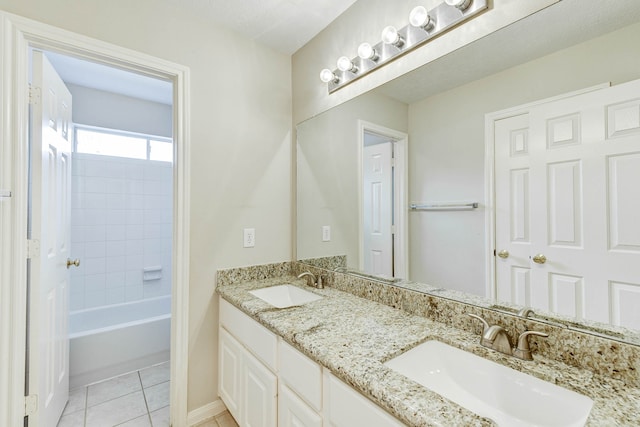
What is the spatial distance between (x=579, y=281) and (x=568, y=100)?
57cm

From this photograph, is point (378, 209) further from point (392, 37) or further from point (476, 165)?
point (392, 37)

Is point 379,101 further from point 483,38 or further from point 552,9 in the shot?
point 552,9

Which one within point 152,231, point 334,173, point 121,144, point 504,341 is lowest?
point 504,341

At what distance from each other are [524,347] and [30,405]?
2.13 meters

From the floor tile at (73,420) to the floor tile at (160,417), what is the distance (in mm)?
394

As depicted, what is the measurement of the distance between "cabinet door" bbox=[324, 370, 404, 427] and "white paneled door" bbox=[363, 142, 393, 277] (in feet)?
2.26

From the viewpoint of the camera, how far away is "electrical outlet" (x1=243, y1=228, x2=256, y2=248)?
1.87m

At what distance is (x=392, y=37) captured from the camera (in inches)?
51.8

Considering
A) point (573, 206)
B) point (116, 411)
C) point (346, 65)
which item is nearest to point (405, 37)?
point (346, 65)

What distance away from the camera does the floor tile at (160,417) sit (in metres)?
1.72

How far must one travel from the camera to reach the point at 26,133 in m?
1.32

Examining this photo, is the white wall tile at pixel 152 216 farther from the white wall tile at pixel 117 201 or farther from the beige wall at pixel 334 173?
the beige wall at pixel 334 173

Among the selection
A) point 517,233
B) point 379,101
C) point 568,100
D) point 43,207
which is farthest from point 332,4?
point 43,207

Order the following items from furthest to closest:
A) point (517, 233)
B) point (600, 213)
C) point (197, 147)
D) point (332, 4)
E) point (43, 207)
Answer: point (197, 147) → point (332, 4) → point (43, 207) → point (517, 233) → point (600, 213)
